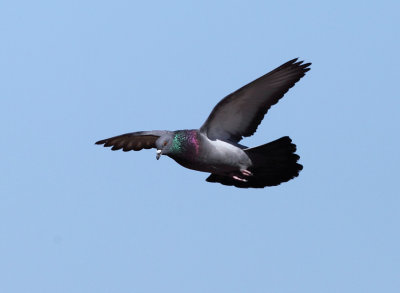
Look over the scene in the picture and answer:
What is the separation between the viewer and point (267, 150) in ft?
53.6

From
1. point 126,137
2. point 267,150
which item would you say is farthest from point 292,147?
point 126,137

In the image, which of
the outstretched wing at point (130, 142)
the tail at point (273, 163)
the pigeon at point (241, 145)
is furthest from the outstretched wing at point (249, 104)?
the outstretched wing at point (130, 142)

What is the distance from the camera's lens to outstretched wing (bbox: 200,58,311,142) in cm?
1578

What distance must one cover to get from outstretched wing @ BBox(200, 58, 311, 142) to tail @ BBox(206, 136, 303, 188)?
0.48m

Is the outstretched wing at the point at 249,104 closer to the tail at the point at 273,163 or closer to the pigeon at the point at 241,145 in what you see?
the pigeon at the point at 241,145

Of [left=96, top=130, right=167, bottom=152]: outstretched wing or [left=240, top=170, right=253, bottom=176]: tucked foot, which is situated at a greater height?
[left=96, top=130, right=167, bottom=152]: outstretched wing

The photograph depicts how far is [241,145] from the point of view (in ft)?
54.4

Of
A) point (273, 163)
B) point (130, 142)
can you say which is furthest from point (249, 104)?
point (130, 142)

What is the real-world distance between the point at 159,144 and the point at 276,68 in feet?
7.03

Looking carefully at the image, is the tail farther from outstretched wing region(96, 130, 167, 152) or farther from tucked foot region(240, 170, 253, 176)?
outstretched wing region(96, 130, 167, 152)

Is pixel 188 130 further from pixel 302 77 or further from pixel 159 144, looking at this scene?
pixel 302 77

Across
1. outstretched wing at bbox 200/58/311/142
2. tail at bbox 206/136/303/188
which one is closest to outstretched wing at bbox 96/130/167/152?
outstretched wing at bbox 200/58/311/142

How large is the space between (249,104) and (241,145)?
71cm

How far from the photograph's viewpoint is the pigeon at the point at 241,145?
15.9 m
